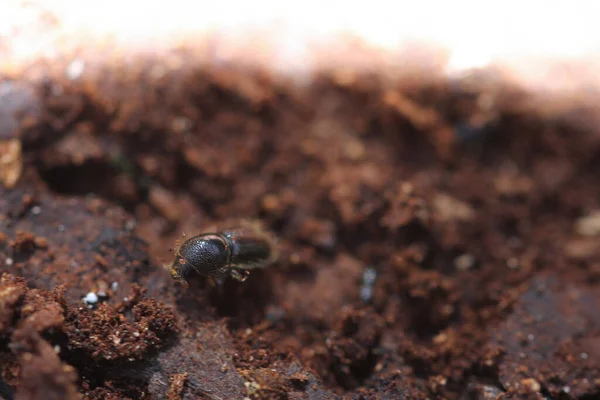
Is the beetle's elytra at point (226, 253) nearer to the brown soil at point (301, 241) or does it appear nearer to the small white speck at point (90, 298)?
the brown soil at point (301, 241)

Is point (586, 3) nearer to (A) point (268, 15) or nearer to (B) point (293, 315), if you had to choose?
(A) point (268, 15)

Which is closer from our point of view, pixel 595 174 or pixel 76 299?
pixel 76 299

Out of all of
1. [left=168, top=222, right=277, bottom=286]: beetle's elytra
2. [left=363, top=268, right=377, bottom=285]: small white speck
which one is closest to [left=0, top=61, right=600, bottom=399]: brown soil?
[left=363, top=268, right=377, bottom=285]: small white speck

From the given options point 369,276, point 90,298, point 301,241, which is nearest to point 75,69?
point 90,298

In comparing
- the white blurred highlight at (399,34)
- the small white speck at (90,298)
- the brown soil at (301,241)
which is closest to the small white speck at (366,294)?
the brown soil at (301,241)

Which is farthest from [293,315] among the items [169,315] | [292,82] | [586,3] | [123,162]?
[586,3]

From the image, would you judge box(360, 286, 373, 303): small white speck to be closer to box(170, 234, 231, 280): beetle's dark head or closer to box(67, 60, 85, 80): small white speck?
box(170, 234, 231, 280): beetle's dark head
